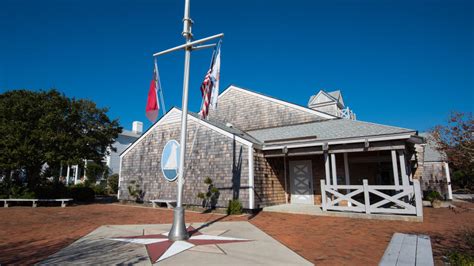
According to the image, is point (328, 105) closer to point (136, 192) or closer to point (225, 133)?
point (225, 133)

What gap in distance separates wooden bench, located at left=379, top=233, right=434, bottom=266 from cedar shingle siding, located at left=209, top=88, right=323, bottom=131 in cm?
1005

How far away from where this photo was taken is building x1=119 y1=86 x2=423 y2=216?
9.90m

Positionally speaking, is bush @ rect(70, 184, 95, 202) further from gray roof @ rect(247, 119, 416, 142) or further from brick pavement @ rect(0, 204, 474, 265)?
gray roof @ rect(247, 119, 416, 142)

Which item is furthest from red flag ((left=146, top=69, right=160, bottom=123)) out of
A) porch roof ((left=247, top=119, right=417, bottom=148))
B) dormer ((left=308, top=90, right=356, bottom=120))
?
dormer ((left=308, top=90, right=356, bottom=120))

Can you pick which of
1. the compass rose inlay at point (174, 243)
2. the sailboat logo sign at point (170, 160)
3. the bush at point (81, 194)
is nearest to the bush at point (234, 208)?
the compass rose inlay at point (174, 243)

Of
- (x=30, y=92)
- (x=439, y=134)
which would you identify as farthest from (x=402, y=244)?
(x=30, y=92)

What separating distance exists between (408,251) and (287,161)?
896 centimetres

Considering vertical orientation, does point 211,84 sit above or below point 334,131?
above

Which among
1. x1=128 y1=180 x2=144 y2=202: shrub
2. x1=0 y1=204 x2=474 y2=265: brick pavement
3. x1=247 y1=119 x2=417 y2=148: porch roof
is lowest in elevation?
x1=0 y1=204 x2=474 y2=265: brick pavement

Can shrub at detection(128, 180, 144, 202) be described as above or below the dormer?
below

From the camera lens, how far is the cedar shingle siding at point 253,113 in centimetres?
1644

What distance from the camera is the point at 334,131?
39.1ft

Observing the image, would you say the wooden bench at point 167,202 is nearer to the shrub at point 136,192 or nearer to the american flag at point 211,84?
the shrub at point 136,192

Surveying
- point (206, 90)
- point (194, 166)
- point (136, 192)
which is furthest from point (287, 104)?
point (136, 192)
